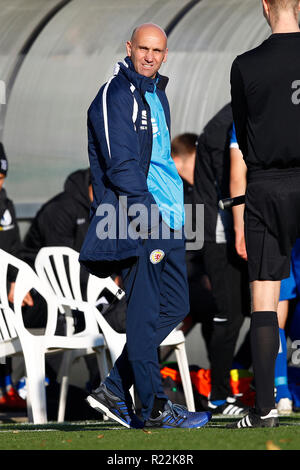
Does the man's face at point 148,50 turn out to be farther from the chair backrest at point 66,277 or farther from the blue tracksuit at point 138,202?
the chair backrest at point 66,277

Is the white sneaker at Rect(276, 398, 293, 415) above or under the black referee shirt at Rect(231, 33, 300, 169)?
under

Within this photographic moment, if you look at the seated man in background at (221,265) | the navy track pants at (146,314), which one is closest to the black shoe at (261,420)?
the navy track pants at (146,314)

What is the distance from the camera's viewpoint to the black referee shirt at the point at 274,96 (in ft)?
Result: 14.6

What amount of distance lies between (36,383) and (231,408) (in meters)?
1.40

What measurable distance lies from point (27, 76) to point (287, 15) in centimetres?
506

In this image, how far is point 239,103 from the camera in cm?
457

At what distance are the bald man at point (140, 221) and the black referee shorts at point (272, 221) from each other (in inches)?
19.5

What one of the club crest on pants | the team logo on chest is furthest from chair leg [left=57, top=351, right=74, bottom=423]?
the team logo on chest

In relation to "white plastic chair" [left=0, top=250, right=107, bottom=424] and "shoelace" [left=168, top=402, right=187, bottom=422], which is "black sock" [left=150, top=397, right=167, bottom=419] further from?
"white plastic chair" [left=0, top=250, right=107, bottom=424]

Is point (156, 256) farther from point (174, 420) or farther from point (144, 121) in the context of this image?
point (174, 420)

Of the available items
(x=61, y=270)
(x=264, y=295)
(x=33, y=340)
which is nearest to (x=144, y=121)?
(x=264, y=295)

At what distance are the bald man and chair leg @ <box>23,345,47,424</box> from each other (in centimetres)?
122

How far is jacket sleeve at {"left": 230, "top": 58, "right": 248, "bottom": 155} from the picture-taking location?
453 cm

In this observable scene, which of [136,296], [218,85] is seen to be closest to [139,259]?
[136,296]
